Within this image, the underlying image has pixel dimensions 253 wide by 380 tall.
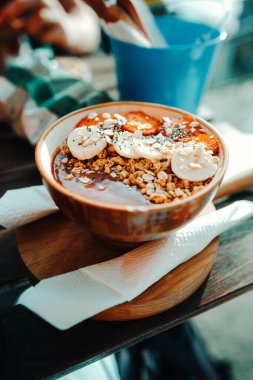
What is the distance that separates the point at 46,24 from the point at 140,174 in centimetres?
113

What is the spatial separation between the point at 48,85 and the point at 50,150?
0.40m

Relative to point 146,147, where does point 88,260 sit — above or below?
→ below

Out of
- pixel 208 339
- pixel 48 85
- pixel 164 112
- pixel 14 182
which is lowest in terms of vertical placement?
pixel 208 339

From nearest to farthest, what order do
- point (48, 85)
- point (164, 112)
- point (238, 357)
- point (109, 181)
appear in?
point (109, 181), point (164, 112), point (48, 85), point (238, 357)

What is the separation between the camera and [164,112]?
85cm

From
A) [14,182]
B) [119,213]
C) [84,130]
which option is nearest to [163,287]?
[119,213]

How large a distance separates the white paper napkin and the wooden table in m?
0.07

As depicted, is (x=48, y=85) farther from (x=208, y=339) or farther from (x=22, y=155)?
(x=208, y=339)

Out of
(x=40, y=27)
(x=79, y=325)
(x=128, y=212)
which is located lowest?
(x=79, y=325)

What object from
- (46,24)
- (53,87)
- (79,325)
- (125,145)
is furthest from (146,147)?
(46,24)

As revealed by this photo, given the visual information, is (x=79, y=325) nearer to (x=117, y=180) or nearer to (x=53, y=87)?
(x=117, y=180)

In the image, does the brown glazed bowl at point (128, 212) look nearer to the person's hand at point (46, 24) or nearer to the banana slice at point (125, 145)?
the banana slice at point (125, 145)

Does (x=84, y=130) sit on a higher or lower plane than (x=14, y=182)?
higher

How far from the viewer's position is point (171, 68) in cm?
104
